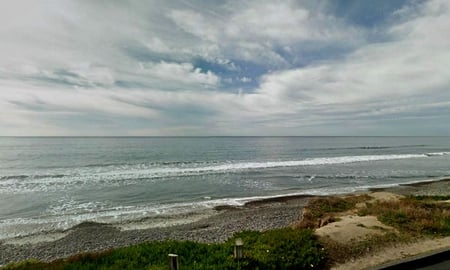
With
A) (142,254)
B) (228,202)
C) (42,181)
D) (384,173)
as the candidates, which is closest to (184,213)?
(228,202)

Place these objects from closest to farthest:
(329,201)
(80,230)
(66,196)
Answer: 1. (80,230)
2. (329,201)
3. (66,196)

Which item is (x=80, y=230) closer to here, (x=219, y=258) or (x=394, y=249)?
(x=219, y=258)

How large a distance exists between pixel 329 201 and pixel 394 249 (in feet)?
27.2

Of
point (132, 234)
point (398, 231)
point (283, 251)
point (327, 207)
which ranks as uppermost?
point (283, 251)

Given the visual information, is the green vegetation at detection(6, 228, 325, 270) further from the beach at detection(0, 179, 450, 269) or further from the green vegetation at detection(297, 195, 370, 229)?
the green vegetation at detection(297, 195, 370, 229)

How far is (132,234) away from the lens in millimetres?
11906

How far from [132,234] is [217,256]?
8.00 meters

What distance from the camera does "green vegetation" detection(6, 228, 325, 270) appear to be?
5057 mm

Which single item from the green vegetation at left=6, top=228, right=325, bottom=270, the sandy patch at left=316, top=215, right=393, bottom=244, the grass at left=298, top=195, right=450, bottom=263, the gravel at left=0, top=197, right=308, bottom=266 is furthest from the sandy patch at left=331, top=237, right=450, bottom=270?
the gravel at left=0, top=197, right=308, bottom=266

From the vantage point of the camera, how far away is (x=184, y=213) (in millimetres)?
15305

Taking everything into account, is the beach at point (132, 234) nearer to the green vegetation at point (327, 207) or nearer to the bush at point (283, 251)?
the green vegetation at point (327, 207)

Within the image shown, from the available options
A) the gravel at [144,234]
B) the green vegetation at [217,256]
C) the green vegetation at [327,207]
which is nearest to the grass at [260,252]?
the green vegetation at [217,256]

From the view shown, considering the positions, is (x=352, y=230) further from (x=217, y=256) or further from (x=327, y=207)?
(x=327, y=207)

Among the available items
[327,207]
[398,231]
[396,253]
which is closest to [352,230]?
[398,231]
